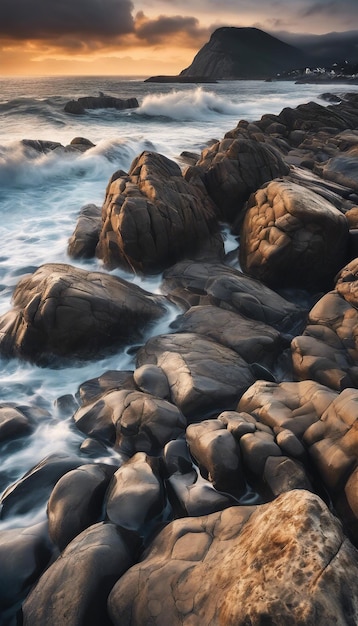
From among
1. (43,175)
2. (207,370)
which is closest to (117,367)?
(207,370)

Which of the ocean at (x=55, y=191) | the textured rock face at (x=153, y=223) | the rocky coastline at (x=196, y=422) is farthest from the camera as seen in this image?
the textured rock face at (x=153, y=223)

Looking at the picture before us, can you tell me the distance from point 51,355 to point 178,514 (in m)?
3.80

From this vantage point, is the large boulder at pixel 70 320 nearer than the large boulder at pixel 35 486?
No

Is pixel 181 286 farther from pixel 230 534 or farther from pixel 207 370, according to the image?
pixel 230 534

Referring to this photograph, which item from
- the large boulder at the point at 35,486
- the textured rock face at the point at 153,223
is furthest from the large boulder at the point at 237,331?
the large boulder at the point at 35,486

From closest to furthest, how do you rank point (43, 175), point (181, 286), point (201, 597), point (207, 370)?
1. point (201, 597)
2. point (207, 370)
3. point (181, 286)
4. point (43, 175)

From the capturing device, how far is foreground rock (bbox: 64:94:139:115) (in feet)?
141

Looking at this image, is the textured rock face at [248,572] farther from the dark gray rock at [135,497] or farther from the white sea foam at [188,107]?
the white sea foam at [188,107]

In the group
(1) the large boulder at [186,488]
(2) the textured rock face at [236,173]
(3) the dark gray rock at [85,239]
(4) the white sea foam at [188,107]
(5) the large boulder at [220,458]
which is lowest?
(1) the large boulder at [186,488]

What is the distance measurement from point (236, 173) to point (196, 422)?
7650mm

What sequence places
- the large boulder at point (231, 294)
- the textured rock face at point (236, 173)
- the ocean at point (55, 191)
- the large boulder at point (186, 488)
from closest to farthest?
the large boulder at point (186, 488) < the ocean at point (55, 191) < the large boulder at point (231, 294) < the textured rock face at point (236, 173)

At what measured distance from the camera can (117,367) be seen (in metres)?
7.17

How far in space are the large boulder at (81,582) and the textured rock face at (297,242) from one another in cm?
631

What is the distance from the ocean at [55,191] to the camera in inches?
233
